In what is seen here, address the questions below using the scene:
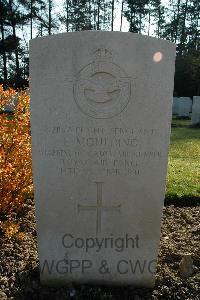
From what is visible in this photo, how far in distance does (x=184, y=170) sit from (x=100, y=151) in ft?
16.1

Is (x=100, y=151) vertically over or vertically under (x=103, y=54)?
under

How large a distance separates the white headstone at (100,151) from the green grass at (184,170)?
2.51 meters

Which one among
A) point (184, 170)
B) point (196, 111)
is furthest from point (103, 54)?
point (196, 111)

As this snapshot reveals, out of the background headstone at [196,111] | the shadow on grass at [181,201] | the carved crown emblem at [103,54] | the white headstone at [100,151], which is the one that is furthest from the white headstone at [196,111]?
the carved crown emblem at [103,54]

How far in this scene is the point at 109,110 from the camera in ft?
10.3

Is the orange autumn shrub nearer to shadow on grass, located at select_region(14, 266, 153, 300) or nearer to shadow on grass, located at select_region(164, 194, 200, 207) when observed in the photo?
shadow on grass, located at select_region(14, 266, 153, 300)

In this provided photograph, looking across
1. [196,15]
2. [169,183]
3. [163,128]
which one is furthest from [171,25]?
[163,128]

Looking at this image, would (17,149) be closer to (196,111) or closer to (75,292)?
(75,292)

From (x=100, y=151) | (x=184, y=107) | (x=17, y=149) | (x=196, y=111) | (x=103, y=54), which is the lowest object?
(x=184, y=107)

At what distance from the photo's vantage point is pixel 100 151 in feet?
10.6

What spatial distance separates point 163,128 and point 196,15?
4403 cm

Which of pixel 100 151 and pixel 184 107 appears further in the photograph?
pixel 184 107

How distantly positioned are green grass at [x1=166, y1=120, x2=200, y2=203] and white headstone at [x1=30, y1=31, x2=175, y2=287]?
251 centimetres

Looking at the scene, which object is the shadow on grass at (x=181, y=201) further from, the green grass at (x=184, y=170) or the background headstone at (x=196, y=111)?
the background headstone at (x=196, y=111)
